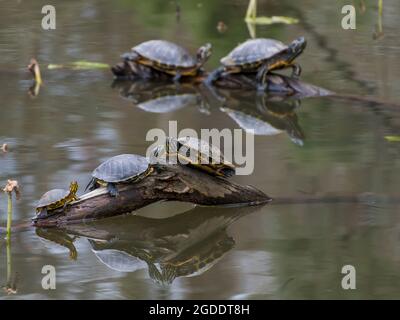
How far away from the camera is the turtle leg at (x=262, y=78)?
8.82 metres

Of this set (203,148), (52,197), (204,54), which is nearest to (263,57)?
(204,54)

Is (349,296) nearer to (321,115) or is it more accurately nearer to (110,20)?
(321,115)

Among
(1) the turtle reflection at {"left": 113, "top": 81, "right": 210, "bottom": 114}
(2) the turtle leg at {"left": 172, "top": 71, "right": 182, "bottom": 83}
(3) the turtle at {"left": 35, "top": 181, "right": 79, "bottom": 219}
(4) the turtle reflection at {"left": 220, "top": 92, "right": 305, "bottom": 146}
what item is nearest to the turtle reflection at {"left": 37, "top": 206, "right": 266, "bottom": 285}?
(3) the turtle at {"left": 35, "top": 181, "right": 79, "bottom": 219}

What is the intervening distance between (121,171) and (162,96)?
11.1ft

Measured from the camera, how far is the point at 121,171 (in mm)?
5543

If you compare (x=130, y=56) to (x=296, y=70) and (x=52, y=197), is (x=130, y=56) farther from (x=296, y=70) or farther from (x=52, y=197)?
(x=52, y=197)

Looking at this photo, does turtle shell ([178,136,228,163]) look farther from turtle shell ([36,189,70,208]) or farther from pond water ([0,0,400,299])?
turtle shell ([36,189,70,208])

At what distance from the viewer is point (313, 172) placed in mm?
6441

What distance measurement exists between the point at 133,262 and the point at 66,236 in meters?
0.49

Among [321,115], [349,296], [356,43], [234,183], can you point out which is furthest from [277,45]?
[349,296]

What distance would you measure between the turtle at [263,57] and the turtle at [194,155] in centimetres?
315

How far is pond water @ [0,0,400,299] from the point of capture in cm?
490

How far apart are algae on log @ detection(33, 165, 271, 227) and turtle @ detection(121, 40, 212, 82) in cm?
351
